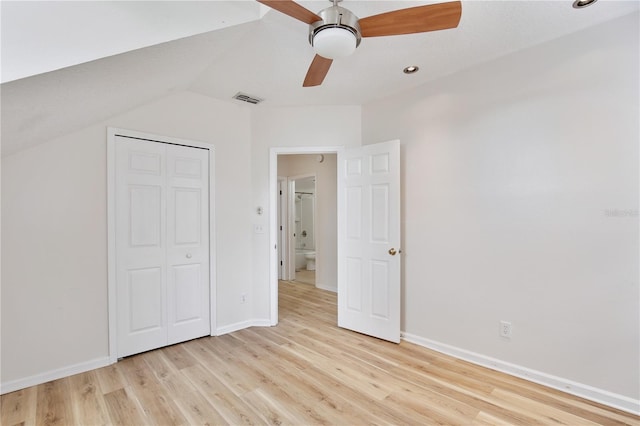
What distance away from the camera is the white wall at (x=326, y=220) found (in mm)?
5031

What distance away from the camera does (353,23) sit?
5.17ft

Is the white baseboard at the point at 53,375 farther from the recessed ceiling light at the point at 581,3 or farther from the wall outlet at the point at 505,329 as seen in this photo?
the recessed ceiling light at the point at 581,3

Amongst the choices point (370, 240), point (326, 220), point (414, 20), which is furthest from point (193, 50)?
point (326, 220)

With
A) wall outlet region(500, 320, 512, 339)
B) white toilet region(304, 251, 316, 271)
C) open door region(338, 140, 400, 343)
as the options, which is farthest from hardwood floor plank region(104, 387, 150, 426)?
white toilet region(304, 251, 316, 271)

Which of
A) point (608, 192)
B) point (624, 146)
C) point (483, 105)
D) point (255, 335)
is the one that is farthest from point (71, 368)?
point (624, 146)

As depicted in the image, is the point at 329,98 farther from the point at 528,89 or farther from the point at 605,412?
the point at 605,412

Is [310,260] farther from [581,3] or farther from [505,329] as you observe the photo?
[581,3]

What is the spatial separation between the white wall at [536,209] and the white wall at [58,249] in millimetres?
2736

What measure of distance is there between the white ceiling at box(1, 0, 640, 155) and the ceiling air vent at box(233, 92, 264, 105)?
13 centimetres

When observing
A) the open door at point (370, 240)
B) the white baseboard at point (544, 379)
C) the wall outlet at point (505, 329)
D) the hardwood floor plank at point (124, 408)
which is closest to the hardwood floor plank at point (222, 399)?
the hardwood floor plank at point (124, 408)

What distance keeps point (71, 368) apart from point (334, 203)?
3730mm

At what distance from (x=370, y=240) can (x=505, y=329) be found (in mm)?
1405

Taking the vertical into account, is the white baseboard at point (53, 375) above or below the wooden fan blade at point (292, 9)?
below

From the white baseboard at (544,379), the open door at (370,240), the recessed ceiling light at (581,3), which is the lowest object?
the white baseboard at (544,379)
